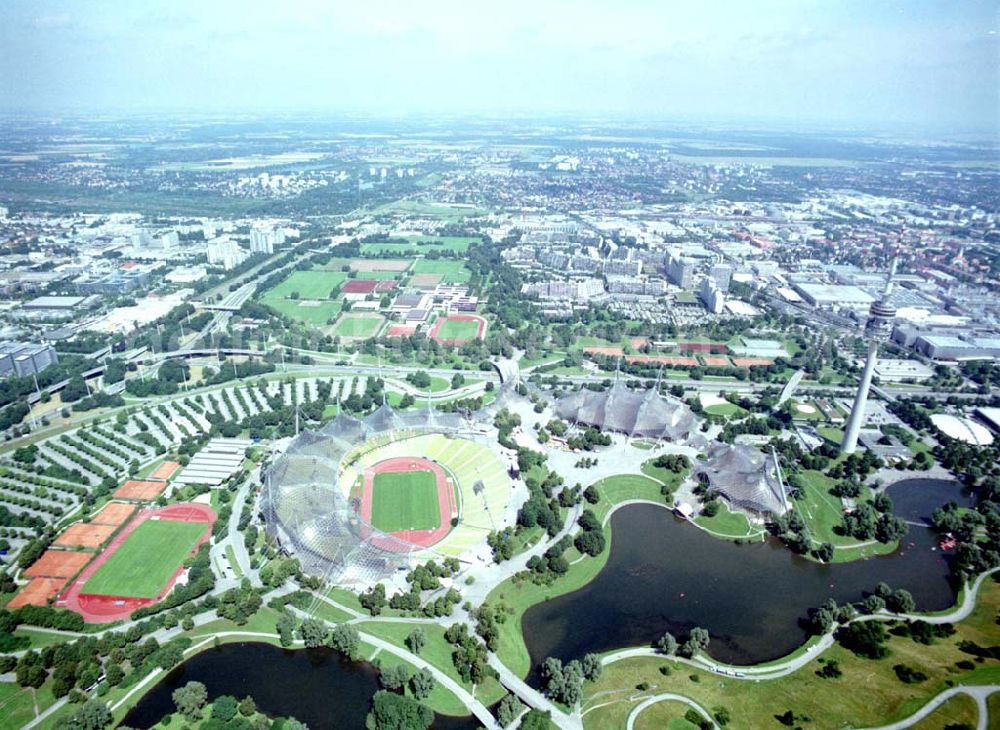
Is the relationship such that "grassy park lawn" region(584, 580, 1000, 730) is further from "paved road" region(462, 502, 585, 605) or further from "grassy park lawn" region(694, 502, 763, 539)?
"grassy park lawn" region(694, 502, 763, 539)

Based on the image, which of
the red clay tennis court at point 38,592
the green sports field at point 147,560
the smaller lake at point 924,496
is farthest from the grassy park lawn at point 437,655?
the smaller lake at point 924,496

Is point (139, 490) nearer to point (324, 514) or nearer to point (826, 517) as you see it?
point (324, 514)

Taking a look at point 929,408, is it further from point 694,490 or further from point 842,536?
point 694,490

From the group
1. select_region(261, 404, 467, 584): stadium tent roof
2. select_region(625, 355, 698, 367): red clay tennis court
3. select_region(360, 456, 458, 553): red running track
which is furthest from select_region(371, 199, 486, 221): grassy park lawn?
select_region(261, 404, 467, 584): stadium tent roof

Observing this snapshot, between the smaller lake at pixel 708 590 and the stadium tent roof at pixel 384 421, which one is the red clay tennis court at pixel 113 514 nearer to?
the stadium tent roof at pixel 384 421

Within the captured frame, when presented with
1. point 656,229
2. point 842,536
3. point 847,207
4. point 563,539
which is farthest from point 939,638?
point 847,207

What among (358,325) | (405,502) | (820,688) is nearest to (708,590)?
(820,688)

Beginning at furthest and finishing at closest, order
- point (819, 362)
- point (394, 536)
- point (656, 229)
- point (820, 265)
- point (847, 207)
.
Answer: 1. point (847, 207)
2. point (656, 229)
3. point (820, 265)
4. point (819, 362)
5. point (394, 536)
